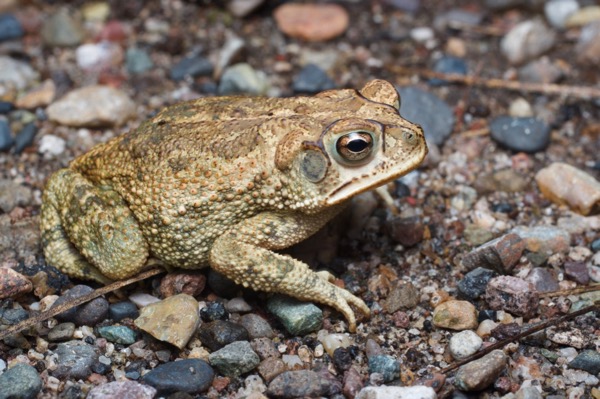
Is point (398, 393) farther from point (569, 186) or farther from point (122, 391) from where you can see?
point (569, 186)

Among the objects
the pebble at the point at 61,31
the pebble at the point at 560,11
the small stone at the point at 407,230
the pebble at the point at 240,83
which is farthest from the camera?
the pebble at the point at 560,11

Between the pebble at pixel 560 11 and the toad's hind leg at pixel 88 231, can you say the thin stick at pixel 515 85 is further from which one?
the toad's hind leg at pixel 88 231

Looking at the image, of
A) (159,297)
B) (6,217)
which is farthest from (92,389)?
(6,217)

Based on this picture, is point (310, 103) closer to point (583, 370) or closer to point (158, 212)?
point (158, 212)

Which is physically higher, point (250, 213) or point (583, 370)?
point (250, 213)

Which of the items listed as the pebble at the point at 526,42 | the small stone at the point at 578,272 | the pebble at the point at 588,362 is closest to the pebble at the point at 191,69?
the pebble at the point at 526,42
